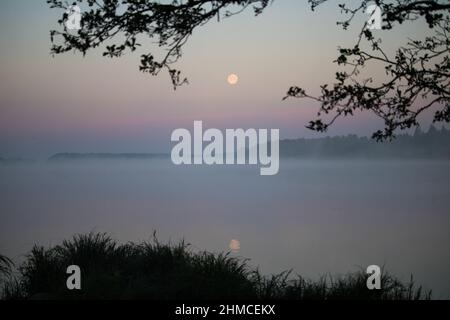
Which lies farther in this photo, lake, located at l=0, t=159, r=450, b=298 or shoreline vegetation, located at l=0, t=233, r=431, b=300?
lake, located at l=0, t=159, r=450, b=298

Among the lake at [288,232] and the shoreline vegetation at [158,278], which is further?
the lake at [288,232]

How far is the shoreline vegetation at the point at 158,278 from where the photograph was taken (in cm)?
488

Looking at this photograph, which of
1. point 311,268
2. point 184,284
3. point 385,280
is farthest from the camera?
point 311,268

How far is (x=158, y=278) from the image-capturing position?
5402 mm

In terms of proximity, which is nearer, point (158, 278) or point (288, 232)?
point (158, 278)

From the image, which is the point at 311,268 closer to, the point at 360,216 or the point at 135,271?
the point at 135,271

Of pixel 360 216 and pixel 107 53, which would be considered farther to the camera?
pixel 360 216

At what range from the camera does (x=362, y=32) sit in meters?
4.24

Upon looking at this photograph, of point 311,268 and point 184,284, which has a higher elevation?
point 184,284

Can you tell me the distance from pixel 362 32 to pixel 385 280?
3.07 metres

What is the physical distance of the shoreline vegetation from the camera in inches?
192
